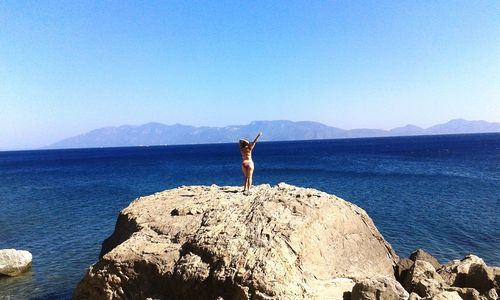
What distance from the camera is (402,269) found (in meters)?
14.4

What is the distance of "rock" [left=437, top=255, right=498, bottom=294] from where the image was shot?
12913 mm

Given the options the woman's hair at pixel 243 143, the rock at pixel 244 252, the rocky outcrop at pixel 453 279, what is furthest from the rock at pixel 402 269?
the woman's hair at pixel 243 143

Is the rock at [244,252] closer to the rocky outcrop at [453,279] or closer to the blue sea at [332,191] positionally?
the rocky outcrop at [453,279]

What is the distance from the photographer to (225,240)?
454 inches

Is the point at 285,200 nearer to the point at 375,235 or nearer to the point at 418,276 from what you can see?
the point at 375,235

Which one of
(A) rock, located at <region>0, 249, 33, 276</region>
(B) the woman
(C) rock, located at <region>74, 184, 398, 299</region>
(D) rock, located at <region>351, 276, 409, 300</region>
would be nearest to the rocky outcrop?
(C) rock, located at <region>74, 184, 398, 299</region>

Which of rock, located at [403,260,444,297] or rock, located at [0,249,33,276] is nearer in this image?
rock, located at [403,260,444,297]

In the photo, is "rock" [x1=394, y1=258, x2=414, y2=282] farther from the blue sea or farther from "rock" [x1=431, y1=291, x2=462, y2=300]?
the blue sea

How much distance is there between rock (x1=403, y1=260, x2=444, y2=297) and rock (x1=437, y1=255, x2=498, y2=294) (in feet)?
2.79

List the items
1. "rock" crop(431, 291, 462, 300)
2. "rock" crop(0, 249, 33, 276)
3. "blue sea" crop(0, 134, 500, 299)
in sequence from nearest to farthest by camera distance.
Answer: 1. "rock" crop(431, 291, 462, 300)
2. "rock" crop(0, 249, 33, 276)
3. "blue sea" crop(0, 134, 500, 299)

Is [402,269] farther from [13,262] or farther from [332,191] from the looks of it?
[332,191]

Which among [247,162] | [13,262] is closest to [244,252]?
[247,162]

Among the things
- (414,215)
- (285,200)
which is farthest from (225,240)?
(414,215)

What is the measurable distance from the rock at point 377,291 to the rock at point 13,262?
1963 cm
